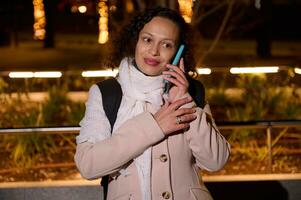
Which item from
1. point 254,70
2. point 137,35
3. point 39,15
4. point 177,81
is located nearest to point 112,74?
point 39,15

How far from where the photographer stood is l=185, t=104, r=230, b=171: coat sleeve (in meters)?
2.23

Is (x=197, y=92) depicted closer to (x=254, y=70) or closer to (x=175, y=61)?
(x=175, y=61)

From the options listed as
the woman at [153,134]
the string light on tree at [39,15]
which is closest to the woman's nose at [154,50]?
the woman at [153,134]

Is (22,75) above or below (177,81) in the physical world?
above

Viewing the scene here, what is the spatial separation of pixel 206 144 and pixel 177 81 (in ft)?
0.86

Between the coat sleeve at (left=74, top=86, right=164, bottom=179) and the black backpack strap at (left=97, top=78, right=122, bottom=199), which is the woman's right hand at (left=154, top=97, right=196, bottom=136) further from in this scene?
the black backpack strap at (left=97, top=78, right=122, bottom=199)

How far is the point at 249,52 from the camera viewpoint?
1856cm

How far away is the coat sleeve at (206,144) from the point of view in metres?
2.23

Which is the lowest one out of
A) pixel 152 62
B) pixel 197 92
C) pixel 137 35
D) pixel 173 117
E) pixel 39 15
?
pixel 173 117

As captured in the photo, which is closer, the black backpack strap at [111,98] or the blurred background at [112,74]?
the black backpack strap at [111,98]

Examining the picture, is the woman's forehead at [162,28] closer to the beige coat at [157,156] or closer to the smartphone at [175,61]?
the smartphone at [175,61]

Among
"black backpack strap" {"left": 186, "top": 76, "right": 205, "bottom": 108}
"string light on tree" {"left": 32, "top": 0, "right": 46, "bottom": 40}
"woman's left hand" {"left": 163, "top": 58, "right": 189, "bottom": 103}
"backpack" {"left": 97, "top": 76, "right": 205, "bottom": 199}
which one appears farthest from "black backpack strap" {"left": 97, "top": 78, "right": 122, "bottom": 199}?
"string light on tree" {"left": 32, "top": 0, "right": 46, "bottom": 40}

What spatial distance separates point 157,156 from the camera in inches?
87.5

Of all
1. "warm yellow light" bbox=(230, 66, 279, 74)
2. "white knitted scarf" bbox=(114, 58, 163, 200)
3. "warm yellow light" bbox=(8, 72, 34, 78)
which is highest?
"warm yellow light" bbox=(230, 66, 279, 74)
